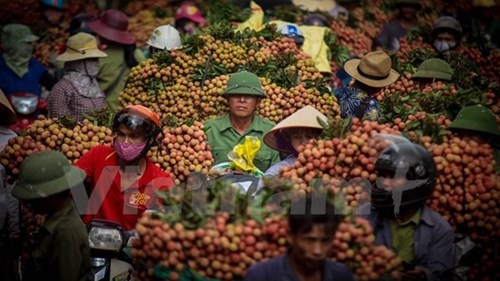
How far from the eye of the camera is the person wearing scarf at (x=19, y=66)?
9.87 metres

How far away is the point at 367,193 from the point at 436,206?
1.52 ft

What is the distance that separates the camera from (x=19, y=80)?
32.5 ft

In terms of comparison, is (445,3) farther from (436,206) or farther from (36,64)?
(436,206)

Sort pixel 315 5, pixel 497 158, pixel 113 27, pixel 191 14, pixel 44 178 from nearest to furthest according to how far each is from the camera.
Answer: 1. pixel 44 178
2. pixel 497 158
3. pixel 113 27
4. pixel 191 14
5. pixel 315 5

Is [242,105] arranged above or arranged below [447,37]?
below

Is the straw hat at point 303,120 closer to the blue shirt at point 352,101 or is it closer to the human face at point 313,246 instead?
the blue shirt at point 352,101

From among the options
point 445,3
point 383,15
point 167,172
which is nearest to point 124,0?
point 383,15

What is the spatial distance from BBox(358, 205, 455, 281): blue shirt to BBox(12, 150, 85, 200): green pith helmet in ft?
6.36

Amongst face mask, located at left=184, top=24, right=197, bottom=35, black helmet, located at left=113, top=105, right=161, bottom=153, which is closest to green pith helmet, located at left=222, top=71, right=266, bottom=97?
black helmet, located at left=113, top=105, right=161, bottom=153

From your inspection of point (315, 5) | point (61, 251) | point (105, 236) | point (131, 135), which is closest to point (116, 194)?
point (131, 135)

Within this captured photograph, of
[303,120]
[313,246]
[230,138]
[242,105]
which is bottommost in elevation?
[313,246]

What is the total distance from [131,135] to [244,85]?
1.62 meters

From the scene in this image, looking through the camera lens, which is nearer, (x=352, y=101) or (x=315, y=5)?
(x=352, y=101)

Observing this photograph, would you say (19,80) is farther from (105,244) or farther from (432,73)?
(105,244)
